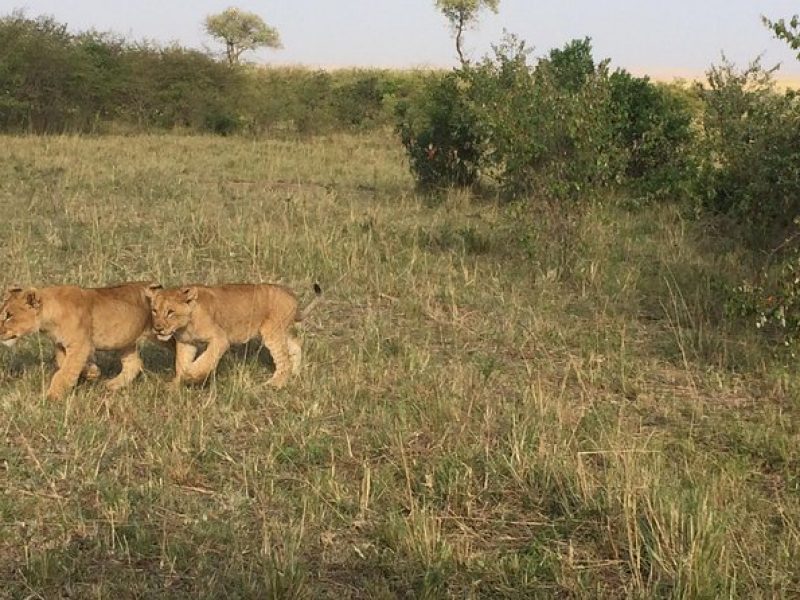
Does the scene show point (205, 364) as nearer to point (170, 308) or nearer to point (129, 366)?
point (170, 308)

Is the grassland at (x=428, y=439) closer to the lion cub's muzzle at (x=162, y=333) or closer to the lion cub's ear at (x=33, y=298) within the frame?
the lion cub's muzzle at (x=162, y=333)

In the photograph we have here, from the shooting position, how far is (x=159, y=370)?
19.1ft

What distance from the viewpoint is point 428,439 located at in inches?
176

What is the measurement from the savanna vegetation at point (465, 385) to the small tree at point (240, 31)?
59573mm

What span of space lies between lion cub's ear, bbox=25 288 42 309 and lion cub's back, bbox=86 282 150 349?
30 centimetres

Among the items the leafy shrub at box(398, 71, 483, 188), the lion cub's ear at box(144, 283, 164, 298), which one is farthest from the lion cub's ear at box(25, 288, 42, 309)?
the leafy shrub at box(398, 71, 483, 188)

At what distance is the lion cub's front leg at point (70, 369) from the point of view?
5016 millimetres

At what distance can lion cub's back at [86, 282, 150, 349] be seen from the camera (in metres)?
5.17

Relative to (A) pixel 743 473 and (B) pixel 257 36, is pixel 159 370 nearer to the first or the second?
(A) pixel 743 473

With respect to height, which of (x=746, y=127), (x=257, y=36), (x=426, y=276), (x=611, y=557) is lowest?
(x=611, y=557)

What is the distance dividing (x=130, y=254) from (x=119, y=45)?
21.9m

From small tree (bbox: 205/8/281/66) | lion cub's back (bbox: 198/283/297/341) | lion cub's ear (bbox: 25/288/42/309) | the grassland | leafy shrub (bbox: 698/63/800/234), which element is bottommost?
the grassland

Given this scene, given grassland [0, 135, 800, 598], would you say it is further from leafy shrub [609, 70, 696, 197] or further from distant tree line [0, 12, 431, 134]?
distant tree line [0, 12, 431, 134]

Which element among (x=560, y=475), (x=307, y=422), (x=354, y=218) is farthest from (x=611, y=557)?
(x=354, y=218)
